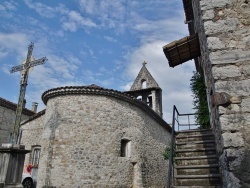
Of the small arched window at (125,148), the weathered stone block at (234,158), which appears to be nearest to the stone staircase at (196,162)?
the weathered stone block at (234,158)

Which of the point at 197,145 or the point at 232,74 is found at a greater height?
the point at 232,74

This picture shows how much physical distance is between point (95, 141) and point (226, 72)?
27.3 ft

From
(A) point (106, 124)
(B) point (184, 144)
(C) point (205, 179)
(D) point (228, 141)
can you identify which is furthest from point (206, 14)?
(A) point (106, 124)

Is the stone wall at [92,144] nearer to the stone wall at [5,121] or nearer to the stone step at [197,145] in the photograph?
the stone step at [197,145]

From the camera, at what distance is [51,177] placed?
9.98 metres

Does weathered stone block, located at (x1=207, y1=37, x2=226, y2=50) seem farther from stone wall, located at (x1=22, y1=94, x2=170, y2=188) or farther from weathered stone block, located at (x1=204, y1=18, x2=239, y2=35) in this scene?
stone wall, located at (x1=22, y1=94, x2=170, y2=188)

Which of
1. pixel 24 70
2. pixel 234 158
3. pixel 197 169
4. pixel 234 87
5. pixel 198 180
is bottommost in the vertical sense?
pixel 198 180

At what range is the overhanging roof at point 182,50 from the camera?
4805mm

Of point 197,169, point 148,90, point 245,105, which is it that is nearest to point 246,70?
point 245,105

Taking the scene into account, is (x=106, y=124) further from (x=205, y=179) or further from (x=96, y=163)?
(x=205, y=179)

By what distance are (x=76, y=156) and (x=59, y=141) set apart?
114cm

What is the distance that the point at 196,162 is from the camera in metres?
5.41

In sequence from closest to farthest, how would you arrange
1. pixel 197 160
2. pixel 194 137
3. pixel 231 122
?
pixel 231 122
pixel 197 160
pixel 194 137

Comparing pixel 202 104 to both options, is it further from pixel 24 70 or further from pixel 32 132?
pixel 32 132
